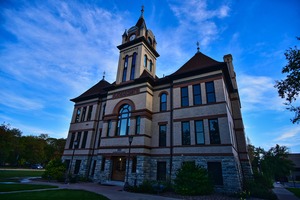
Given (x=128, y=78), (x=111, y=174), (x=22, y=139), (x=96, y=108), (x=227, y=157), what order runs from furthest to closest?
(x=22, y=139), (x=96, y=108), (x=128, y=78), (x=111, y=174), (x=227, y=157)

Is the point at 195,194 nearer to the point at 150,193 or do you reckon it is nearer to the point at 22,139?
the point at 150,193

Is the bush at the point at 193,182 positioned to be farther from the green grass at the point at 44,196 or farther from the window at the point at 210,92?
the window at the point at 210,92

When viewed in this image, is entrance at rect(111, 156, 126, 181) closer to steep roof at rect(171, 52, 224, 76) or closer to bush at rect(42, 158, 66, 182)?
bush at rect(42, 158, 66, 182)

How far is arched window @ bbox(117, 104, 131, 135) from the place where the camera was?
19266 mm

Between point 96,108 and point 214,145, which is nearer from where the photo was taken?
point 214,145

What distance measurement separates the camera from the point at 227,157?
13.8 m

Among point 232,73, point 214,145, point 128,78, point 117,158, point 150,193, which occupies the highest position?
point 232,73

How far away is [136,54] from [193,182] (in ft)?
57.3

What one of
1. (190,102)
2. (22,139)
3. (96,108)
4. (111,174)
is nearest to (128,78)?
(96,108)

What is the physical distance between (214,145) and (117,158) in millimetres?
10835

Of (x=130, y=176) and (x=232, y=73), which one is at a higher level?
(x=232, y=73)

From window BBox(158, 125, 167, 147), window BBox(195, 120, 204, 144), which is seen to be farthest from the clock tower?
window BBox(195, 120, 204, 144)

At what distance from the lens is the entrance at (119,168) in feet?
58.1

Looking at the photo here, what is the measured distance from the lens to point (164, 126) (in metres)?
18.3
